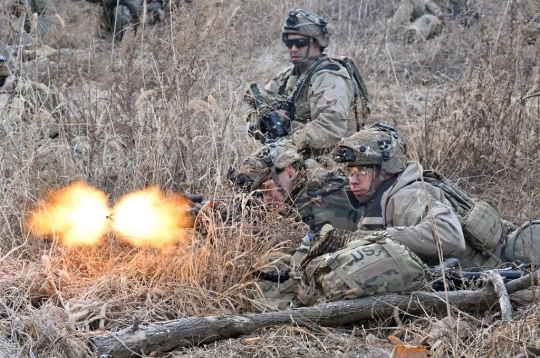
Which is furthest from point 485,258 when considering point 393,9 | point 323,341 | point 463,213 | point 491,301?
point 393,9

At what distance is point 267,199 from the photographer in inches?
204

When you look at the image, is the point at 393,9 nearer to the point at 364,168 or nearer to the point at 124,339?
the point at 364,168

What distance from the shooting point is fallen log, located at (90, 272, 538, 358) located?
12.2 ft

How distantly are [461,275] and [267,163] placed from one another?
1.57 m

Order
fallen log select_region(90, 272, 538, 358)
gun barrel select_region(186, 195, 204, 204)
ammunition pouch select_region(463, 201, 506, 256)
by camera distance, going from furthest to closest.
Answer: gun barrel select_region(186, 195, 204, 204) → ammunition pouch select_region(463, 201, 506, 256) → fallen log select_region(90, 272, 538, 358)

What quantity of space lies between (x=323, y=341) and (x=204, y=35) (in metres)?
2.54

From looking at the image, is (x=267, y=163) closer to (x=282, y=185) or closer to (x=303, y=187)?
(x=282, y=185)

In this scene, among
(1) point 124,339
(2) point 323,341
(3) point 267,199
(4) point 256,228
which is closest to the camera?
(1) point 124,339

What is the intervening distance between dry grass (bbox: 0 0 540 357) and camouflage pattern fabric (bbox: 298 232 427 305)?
0.20 m

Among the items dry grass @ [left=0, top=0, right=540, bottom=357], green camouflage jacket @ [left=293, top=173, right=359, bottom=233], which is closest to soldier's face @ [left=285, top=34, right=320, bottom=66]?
dry grass @ [left=0, top=0, right=540, bottom=357]

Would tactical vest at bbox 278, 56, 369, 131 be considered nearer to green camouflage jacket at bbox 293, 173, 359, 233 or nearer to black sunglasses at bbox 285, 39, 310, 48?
black sunglasses at bbox 285, 39, 310, 48

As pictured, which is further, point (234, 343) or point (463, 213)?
point (463, 213)

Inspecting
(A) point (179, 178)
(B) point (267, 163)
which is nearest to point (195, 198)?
(A) point (179, 178)

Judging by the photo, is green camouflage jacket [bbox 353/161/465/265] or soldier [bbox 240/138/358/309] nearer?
green camouflage jacket [bbox 353/161/465/265]
